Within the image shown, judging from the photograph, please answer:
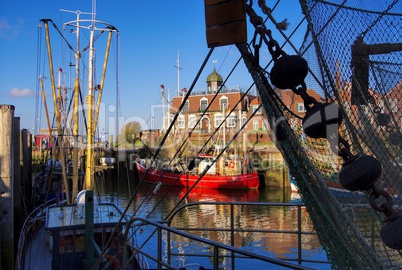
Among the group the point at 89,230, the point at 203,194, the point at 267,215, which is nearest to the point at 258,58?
the point at 89,230

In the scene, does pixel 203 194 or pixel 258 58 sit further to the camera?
pixel 203 194

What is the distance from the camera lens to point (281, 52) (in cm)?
334

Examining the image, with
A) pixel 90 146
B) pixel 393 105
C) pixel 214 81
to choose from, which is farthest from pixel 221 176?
pixel 393 105

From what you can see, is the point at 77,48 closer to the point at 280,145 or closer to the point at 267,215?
the point at 280,145

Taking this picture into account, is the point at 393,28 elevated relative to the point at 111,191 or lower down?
elevated

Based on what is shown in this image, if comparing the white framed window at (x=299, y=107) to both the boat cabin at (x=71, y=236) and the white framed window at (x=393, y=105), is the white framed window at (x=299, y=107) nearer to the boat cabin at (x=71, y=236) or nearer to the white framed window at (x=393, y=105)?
the white framed window at (x=393, y=105)

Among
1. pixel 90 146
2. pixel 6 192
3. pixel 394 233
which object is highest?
pixel 90 146

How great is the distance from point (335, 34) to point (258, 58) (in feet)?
4.53

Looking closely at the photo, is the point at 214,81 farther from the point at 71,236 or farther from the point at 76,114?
the point at 71,236

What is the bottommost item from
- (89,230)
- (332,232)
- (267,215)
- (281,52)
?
(267,215)

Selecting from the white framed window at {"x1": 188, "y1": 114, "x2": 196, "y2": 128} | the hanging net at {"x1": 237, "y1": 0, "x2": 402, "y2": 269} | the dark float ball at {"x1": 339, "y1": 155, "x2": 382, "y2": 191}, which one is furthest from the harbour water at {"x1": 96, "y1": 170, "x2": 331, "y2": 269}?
the white framed window at {"x1": 188, "y1": 114, "x2": 196, "y2": 128}

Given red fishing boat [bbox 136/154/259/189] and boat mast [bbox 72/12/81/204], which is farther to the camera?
red fishing boat [bbox 136/154/259/189]

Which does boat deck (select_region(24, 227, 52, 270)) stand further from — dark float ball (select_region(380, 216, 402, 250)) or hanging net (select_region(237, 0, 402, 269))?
dark float ball (select_region(380, 216, 402, 250))

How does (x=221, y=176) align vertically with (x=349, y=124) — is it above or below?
below
